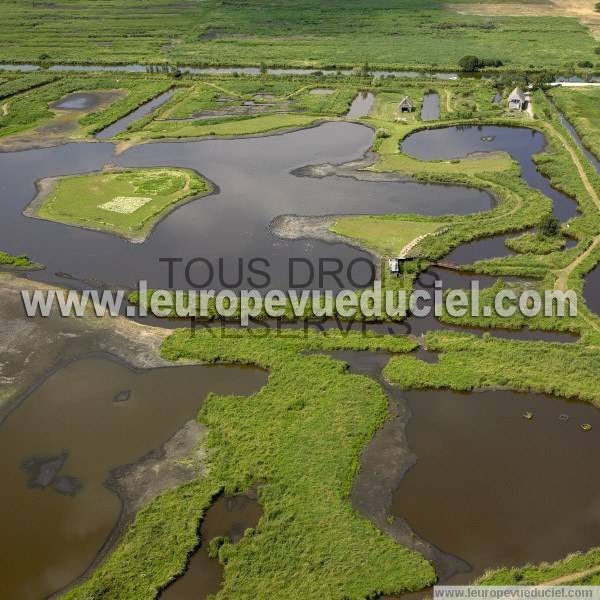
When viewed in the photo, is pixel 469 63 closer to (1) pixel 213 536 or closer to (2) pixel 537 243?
(2) pixel 537 243

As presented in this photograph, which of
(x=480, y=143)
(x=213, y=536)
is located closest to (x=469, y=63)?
(x=480, y=143)

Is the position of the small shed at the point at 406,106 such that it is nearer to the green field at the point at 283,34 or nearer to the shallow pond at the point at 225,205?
the shallow pond at the point at 225,205

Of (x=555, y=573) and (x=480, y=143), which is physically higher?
(x=480, y=143)

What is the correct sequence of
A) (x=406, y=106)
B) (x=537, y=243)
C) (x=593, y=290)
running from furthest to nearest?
1. (x=406, y=106)
2. (x=537, y=243)
3. (x=593, y=290)

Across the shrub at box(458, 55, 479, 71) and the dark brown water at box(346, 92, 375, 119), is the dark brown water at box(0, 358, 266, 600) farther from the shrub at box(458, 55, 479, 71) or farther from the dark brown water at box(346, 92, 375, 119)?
the shrub at box(458, 55, 479, 71)

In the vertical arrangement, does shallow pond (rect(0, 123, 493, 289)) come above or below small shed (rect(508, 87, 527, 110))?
below

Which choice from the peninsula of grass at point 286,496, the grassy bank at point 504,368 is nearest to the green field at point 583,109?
the grassy bank at point 504,368

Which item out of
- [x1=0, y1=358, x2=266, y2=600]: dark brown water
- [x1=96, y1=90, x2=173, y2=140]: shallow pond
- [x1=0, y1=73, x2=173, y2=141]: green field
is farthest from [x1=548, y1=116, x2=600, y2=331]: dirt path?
[x1=0, y1=73, x2=173, y2=141]: green field
